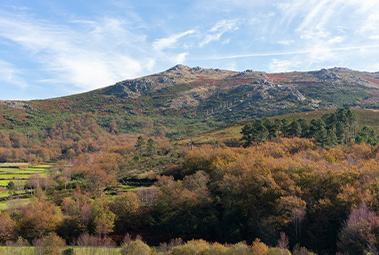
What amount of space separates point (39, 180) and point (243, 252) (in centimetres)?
8463

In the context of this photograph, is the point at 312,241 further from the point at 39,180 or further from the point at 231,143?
the point at 39,180

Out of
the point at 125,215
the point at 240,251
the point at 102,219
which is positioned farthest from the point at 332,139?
the point at 102,219

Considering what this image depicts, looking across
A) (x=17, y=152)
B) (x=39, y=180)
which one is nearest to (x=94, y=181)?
(x=39, y=180)

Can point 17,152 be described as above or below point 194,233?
above

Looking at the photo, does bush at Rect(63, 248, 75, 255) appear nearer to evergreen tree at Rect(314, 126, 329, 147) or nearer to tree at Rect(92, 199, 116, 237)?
tree at Rect(92, 199, 116, 237)

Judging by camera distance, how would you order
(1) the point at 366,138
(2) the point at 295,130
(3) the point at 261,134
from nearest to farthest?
(1) the point at 366,138
(3) the point at 261,134
(2) the point at 295,130

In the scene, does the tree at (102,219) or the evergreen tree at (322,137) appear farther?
the evergreen tree at (322,137)

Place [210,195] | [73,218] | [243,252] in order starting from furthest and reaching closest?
1. [210,195]
2. [73,218]
3. [243,252]

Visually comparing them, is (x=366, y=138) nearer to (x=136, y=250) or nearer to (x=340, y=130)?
(x=340, y=130)

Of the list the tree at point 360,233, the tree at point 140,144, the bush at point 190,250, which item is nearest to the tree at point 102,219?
the bush at point 190,250

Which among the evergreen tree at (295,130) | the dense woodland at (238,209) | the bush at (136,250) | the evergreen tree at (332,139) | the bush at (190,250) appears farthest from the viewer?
the evergreen tree at (295,130)

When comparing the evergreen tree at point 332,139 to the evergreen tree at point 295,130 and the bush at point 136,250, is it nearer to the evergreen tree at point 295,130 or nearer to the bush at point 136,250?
the evergreen tree at point 295,130

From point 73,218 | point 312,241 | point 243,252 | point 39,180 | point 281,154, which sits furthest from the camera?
point 39,180

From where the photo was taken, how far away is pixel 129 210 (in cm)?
5584
